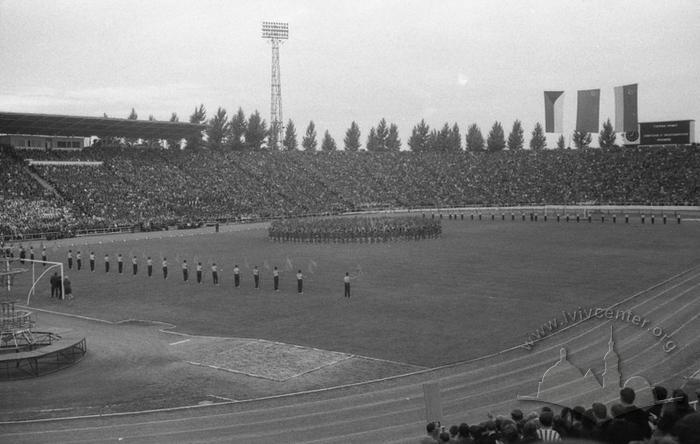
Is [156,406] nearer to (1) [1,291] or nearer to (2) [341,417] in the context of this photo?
(2) [341,417]

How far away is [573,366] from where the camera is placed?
14.2 meters

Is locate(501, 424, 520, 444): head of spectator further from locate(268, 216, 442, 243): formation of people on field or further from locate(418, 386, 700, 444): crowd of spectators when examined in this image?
locate(268, 216, 442, 243): formation of people on field

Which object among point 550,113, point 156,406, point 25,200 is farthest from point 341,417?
point 25,200

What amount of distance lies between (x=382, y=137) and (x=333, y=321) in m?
117

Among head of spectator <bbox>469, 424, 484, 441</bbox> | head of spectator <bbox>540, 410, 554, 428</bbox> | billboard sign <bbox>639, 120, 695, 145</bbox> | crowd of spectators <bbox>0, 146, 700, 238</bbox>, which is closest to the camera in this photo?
head of spectator <bbox>540, 410, 554, 428</bbox>

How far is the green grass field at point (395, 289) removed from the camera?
18.6 metres

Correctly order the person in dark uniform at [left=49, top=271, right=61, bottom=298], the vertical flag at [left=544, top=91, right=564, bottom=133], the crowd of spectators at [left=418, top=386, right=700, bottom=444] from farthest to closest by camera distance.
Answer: the vertical flag at [left=544, top=91, right=564, bottom=133] → the person in dark uniform at [left=49, top=271, right=61, bottom=298] → the crowd of spectators at [left=418, top=386, right=700, bottom=444]

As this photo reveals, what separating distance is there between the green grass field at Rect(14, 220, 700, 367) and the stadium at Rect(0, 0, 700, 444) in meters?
0.15

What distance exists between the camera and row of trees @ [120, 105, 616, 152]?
112938 mm

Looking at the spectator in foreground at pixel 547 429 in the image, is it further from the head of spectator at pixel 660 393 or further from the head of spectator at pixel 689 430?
the head of spectator at pixel 689 430

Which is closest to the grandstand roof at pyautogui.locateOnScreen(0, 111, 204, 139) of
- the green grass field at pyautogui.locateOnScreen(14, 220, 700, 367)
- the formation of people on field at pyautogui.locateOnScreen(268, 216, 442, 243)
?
the green grass field at pyautogui.locateOnScreen(14, 220, 700, 367)

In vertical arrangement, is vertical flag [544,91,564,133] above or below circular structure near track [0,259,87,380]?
above

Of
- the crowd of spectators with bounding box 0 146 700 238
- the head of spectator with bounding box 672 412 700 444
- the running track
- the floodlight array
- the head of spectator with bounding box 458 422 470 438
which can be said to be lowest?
the running track

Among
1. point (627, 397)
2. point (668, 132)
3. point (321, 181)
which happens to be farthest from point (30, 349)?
point (668, 132)
